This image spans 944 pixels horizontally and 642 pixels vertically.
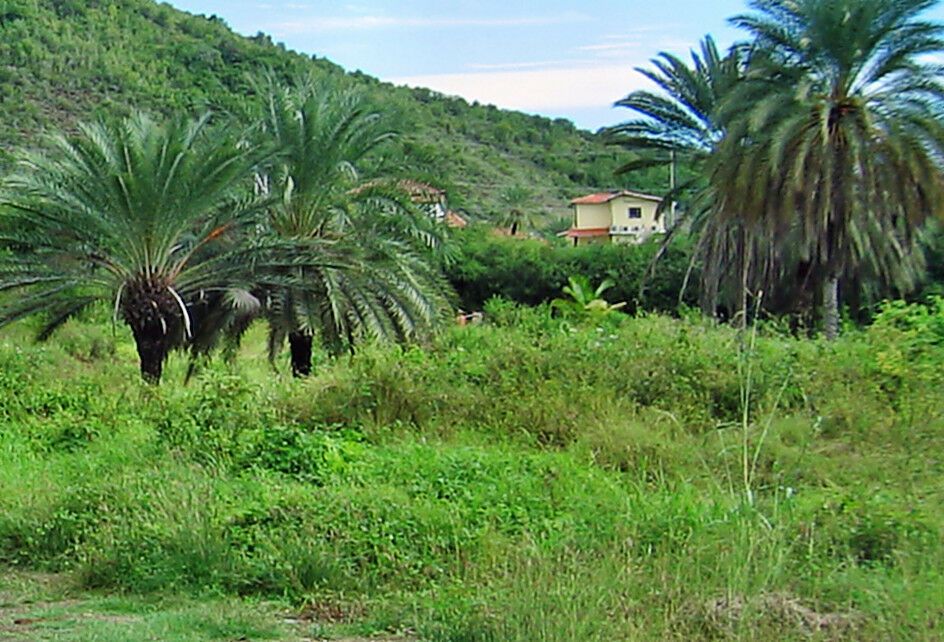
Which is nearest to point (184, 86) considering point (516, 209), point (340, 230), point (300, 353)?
point (516, 209)

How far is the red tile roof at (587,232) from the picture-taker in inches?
1913

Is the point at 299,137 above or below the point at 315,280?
above

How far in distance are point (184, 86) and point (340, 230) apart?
→ 27.0 m

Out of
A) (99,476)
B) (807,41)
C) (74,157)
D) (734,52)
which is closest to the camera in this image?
(99,476)

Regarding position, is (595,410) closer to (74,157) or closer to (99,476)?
(99,476)

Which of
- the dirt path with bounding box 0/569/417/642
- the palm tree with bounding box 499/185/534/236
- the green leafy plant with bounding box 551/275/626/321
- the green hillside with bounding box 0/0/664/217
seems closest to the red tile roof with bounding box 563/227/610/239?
the palm tree with bounding box 499/185/534/236

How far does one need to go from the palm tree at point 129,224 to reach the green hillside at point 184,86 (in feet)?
45.5

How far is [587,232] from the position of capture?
4944 cm

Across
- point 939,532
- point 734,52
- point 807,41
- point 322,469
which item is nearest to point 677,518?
point 939,532

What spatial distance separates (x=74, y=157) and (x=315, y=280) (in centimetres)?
401

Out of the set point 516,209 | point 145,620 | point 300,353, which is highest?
point 516,209

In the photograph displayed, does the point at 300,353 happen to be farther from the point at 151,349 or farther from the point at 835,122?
the point at 835,122

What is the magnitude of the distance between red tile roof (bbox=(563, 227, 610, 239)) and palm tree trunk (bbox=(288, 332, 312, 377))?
31361 millimetres

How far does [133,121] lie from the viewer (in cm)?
1555
